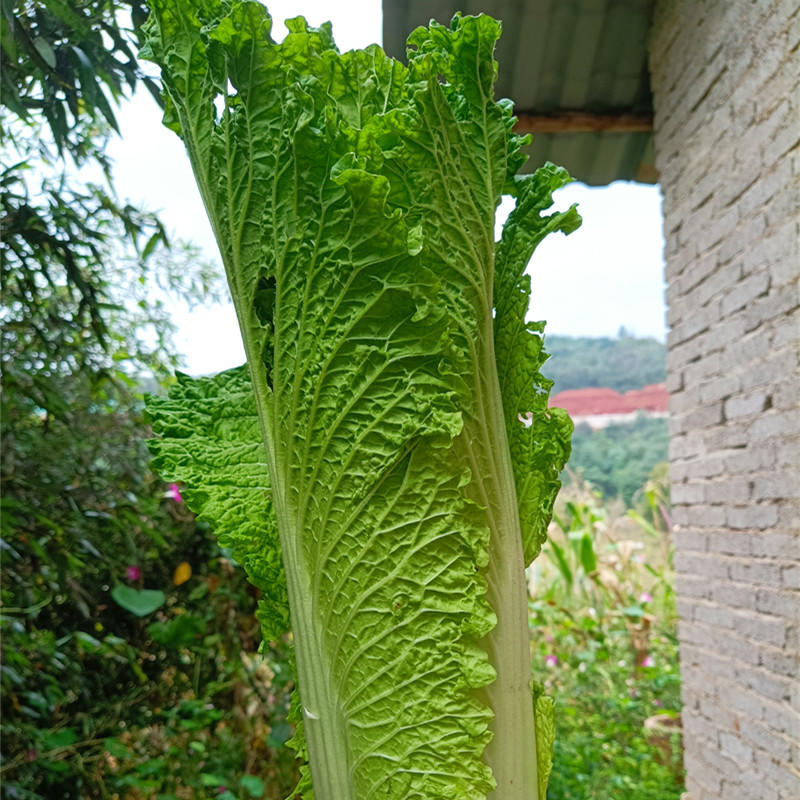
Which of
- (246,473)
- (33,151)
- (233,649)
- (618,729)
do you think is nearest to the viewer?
(246,473)

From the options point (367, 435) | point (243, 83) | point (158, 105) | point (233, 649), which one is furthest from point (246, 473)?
point (233, 649)

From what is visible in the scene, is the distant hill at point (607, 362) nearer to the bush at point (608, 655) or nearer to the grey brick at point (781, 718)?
the bush at point (608, 655)

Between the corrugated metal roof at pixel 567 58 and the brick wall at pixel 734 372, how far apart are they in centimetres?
14

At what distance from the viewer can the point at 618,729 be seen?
3119mm

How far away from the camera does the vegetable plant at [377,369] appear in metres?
0.62

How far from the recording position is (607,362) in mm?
6480

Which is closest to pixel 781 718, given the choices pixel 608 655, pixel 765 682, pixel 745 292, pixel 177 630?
pixel 765 682

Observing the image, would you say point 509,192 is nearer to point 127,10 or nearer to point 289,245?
point 289,245

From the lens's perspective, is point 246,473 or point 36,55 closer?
point 246,473

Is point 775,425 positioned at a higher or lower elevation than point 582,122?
lower

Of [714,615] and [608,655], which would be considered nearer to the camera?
[714,615]

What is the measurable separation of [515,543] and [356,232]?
304mm

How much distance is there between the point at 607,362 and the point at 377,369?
6094mm

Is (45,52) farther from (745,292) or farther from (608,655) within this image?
(608,655)
